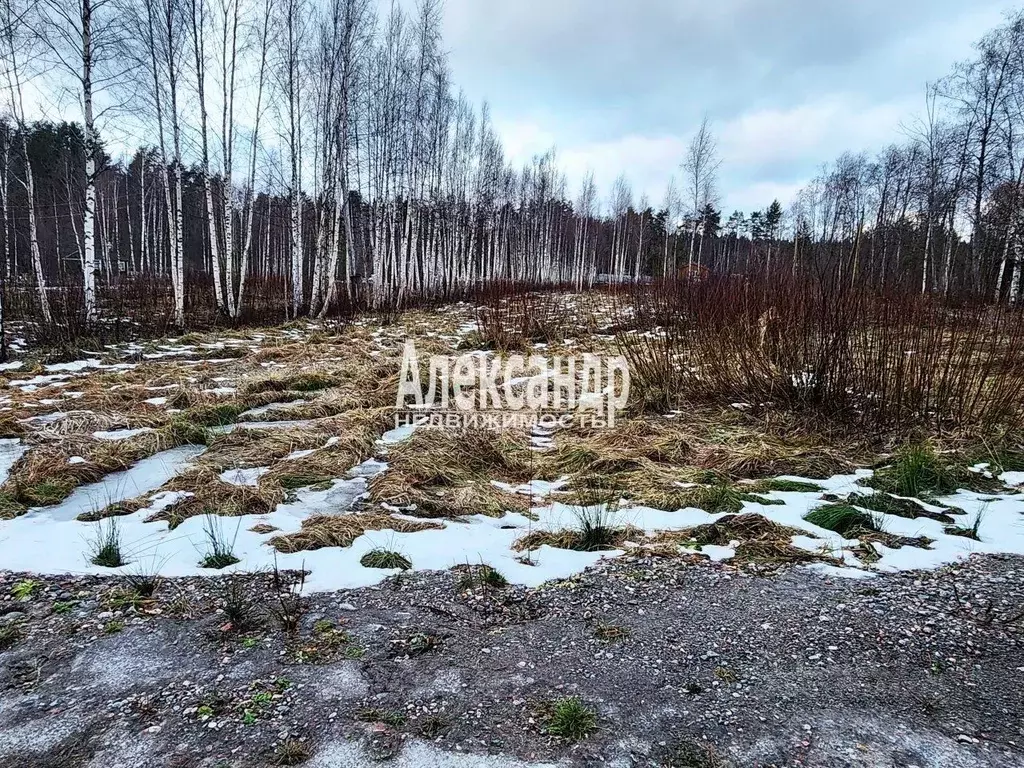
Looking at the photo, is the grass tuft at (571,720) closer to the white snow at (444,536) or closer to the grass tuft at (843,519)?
the white snow at (444,536)

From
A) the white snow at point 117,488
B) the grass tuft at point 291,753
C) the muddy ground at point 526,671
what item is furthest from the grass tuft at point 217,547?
the grass tuft at point 291,753

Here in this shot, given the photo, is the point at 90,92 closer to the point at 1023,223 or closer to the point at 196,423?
the point at 196,423

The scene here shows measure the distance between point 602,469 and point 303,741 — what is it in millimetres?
3047

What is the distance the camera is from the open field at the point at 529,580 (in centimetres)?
163

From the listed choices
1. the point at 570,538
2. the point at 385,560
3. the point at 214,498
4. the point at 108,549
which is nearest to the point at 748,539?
the point at 570,538

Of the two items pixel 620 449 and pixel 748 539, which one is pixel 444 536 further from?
pixel 620 449

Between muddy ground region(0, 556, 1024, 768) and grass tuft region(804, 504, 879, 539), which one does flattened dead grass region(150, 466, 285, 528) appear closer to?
muddy ground region(0, 556, 1024, 768)

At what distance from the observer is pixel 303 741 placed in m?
1.58

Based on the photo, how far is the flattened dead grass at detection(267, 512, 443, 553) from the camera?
2.91 metres

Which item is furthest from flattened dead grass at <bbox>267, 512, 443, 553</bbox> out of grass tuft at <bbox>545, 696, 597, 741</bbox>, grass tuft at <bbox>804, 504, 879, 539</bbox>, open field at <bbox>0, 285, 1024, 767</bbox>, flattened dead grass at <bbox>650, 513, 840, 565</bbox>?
grass tuft at <bbox>804, 504, 879, 539</bbox>

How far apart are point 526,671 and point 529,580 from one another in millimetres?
694

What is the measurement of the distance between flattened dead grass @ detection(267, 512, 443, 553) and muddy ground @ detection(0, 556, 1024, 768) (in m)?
0.36

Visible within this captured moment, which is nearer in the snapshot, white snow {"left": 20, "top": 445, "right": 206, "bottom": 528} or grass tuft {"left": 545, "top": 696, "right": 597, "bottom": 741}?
grass tuft {"left": 545, "top": 696, "right": 597, "bottom": 741}

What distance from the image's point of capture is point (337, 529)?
3.08 m
